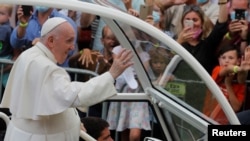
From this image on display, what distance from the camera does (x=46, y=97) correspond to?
5125 mm

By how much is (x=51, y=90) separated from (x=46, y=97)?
0.19 ft

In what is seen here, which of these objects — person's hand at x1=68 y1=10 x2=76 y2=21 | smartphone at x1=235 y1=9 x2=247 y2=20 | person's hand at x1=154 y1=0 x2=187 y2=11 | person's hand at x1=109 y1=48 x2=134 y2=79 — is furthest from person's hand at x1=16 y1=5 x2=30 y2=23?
person's hand at x1=109 y1=48 x2=134 y2=79

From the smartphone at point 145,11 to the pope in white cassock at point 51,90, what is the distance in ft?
9.12

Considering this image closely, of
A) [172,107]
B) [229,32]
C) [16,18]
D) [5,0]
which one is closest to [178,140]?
[172,107]

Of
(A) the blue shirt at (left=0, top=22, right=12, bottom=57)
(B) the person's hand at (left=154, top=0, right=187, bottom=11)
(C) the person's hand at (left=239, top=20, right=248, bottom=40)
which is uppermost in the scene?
(B) the person's hand at (left=154, top=0, right=187, bottom=11)

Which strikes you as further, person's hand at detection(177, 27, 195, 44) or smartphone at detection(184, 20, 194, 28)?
smartphone at detection(184, 20, 194, 28)

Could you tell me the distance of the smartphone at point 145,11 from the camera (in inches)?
321

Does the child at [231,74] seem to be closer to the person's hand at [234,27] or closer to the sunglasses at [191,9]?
the person's hand at [234,27]

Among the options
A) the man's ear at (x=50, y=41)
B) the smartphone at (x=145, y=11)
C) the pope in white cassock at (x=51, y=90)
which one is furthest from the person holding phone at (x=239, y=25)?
the man's ear at (x=50, y=41)

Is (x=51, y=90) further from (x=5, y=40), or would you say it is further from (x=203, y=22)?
(x=5, y=40)

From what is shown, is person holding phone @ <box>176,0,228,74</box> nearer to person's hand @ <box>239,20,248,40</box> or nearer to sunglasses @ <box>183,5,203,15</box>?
sunglasses @ <box>183,5,203,15</box>

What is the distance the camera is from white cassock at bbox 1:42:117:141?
509 centimetres

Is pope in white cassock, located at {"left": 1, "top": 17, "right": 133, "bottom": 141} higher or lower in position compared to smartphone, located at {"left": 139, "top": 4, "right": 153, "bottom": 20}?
lower

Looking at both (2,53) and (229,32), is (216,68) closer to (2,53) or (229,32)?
(229,32)
